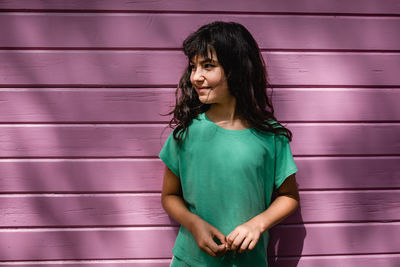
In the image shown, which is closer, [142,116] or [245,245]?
[245,245]

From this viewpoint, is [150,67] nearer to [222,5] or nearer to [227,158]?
[222,5]

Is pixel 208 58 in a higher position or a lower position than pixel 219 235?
higher

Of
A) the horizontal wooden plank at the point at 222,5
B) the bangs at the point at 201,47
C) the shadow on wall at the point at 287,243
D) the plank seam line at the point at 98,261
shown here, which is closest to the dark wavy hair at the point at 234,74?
the bangs at the point at 201,47

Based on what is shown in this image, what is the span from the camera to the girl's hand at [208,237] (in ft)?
4.77

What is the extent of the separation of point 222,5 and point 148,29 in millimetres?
424

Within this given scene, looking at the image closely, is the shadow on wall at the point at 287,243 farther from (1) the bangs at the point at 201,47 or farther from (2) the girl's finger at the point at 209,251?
(1) the bangs at the point at 201,47

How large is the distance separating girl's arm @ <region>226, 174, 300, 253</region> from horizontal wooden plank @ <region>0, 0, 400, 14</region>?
941 mm

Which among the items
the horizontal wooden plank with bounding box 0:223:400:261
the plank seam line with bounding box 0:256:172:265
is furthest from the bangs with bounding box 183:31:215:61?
the plank seam line with bounding box 0:256:172:265

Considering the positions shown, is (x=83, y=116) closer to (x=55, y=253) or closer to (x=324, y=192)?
(x=55, y=253)

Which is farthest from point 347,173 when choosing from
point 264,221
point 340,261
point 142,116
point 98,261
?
point 98,261

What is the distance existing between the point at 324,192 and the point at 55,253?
1.57 metres

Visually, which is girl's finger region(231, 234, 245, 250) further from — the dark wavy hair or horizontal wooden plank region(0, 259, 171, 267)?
horizontal wooden plank region(0, 259, 171, 267)

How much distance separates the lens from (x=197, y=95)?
1.77 metres

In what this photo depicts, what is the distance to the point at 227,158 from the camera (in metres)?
1.60
